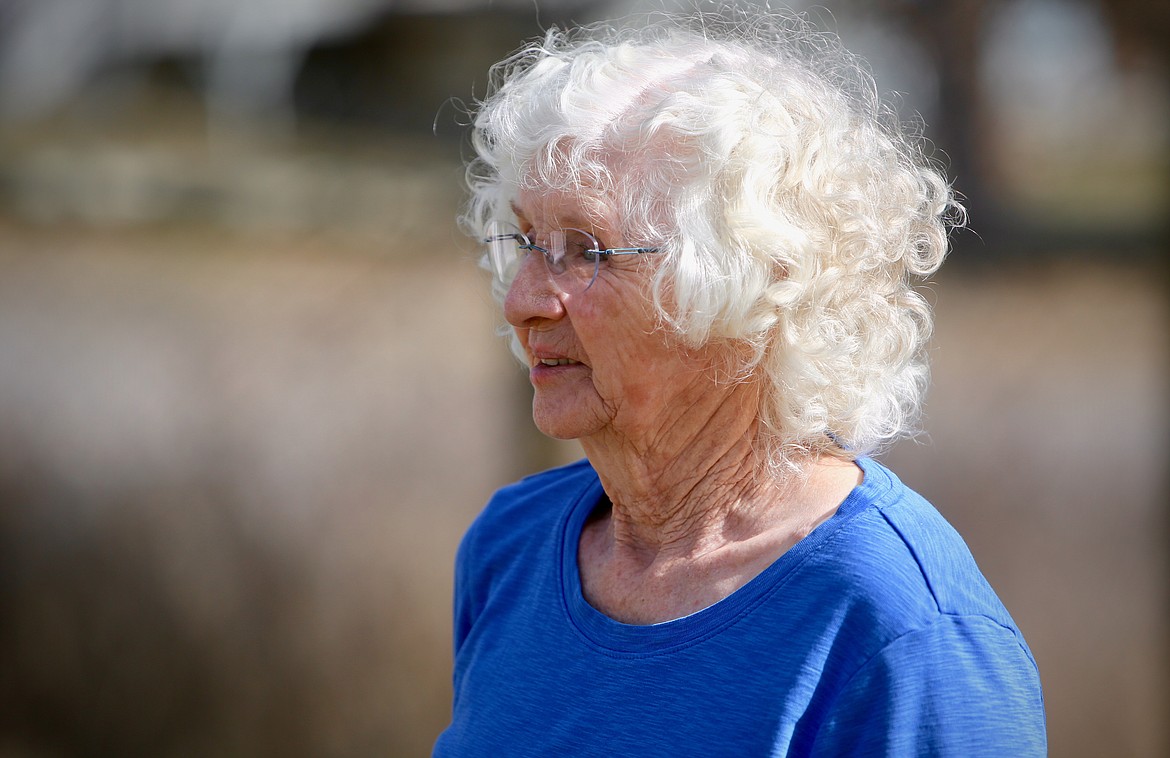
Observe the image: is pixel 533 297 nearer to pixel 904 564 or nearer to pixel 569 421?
pixel 569 421

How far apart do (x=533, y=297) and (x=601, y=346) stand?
0.43 feet

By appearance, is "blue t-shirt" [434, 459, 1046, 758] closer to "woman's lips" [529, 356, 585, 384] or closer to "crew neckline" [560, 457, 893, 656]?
"crew neckline" [560, 457, 893, 656]

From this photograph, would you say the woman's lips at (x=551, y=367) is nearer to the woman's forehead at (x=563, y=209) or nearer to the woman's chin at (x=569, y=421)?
the woman's chin at (x=569, y=421)

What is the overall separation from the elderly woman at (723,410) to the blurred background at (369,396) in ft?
6.85

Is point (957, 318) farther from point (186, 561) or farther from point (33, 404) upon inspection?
point (33, 404)

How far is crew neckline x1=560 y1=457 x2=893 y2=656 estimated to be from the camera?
4.31 ft

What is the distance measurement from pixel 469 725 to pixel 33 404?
3.74 meters

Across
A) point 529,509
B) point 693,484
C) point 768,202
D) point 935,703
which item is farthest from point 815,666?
point 529,509

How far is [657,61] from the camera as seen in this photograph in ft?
5.16

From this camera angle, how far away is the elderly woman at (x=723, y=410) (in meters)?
1.24

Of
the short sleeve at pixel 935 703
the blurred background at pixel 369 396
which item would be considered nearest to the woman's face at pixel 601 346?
the short sleeve at pixel 935 703

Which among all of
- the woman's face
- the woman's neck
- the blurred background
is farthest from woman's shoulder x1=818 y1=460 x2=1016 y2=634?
the blurred background

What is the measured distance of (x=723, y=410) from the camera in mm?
1523

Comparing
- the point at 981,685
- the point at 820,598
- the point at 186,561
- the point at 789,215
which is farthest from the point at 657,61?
the point at 186,561
